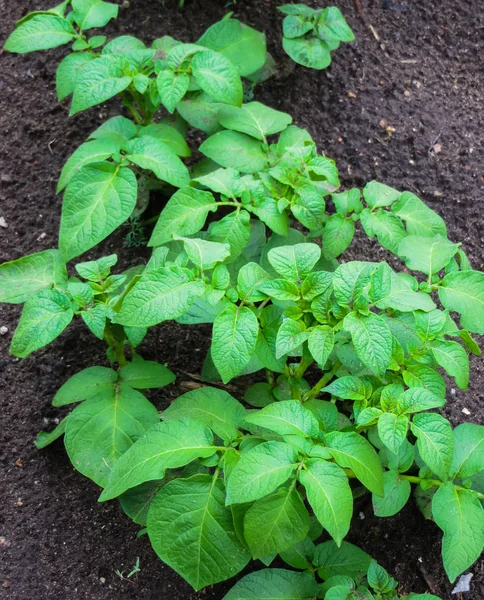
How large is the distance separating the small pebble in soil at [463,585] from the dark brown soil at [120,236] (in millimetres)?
24

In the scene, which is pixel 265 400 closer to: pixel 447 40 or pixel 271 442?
pixel 271 442

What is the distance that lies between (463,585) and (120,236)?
5.83ft

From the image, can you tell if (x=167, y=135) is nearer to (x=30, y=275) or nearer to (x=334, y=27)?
(x=30, y=275)

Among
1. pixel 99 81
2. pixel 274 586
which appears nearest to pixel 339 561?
pixel 274 586

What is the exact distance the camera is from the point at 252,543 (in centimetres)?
183

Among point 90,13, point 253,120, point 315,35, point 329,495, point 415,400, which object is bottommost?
point 329,495

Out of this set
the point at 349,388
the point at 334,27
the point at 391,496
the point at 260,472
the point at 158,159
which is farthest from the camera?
the point at 334,27

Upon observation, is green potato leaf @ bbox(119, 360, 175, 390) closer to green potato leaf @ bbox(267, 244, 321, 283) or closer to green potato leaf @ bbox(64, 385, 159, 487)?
green potato leaf @ bbox(64, 385, 159, 487)

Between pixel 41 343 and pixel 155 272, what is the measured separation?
42 cm

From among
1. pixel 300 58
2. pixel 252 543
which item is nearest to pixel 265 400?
pixel 252 543

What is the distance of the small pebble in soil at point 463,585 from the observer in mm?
2352

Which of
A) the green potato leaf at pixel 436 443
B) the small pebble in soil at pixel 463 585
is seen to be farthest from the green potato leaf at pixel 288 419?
the small pebble in soil at pixel 463 585

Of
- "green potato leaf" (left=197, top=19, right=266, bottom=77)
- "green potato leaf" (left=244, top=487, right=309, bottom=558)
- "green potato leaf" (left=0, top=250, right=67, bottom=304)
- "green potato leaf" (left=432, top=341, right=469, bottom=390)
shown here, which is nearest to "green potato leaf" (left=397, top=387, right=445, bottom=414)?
"green potato leaf" (left=432, top=341, right=469, bottom=390)

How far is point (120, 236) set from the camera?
111 inches
